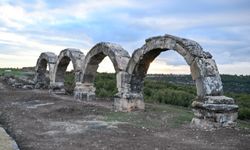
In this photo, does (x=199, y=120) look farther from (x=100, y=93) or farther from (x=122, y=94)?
(x=100, y=93)

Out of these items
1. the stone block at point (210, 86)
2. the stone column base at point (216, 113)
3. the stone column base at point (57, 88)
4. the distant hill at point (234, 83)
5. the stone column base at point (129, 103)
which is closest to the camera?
the stone column base at point (216, 113)

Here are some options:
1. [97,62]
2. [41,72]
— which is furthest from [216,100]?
[41,72]

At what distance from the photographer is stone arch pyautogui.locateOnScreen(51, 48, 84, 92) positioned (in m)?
18.8

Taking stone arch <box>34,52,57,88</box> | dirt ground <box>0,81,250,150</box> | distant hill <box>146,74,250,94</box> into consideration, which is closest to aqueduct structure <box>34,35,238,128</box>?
dirt ground <box>0,81,250,150</box>

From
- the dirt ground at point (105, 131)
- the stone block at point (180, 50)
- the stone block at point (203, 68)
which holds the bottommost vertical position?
the dirt ground at point (105, 131)

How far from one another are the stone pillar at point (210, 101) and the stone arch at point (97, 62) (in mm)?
3971

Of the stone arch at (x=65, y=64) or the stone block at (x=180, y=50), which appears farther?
the stone arch at (x=65, y=64)

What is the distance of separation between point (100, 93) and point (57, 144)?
1328 cm

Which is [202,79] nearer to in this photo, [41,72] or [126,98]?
[126,98]

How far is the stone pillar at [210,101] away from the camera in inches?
407

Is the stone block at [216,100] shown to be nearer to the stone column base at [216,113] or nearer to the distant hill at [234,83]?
the stone column base at [216,113]

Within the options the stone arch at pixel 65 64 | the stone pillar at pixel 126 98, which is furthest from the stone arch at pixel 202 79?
the stone arch at pixel 65 64

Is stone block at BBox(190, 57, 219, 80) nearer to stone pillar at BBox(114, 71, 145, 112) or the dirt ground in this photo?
the dirt ground

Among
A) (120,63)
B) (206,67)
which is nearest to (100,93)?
(120,63)
